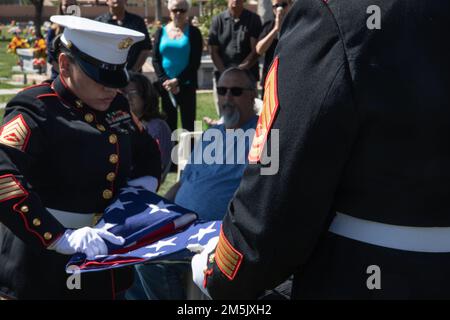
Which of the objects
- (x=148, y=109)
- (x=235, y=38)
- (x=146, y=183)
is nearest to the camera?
(x=146, y=183)

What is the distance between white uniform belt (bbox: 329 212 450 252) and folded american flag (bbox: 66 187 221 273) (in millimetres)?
1077

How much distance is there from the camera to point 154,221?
102 inches

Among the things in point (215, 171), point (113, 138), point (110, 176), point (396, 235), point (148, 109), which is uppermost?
point (396, 235)

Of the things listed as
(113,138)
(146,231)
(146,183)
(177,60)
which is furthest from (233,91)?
(177,60)

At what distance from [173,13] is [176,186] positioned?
3.24m

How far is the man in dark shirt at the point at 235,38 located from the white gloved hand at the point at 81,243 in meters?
4.97

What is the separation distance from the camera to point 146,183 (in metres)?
2.90

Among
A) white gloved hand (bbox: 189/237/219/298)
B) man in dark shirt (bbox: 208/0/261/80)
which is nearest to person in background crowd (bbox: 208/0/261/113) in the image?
man in dark shirt (bbox: 208/0/261/80)

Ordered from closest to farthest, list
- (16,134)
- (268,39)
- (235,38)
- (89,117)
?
(16,134) < (89,117) < (268,39) < (235,38)

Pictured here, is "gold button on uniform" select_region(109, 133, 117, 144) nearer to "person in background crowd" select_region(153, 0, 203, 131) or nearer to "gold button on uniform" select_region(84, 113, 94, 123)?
"gold button on uniform" select_region(84, 113, 94, 123)

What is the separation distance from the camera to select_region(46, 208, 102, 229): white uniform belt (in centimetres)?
256

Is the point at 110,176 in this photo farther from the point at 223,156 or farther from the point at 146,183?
the point at 223,156

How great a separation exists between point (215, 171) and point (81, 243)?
169cm

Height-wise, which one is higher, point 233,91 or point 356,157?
point 356,157
